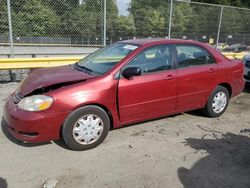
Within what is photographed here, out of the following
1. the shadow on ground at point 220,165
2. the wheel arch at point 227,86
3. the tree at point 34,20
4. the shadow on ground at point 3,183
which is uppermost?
the tree at point 34,20

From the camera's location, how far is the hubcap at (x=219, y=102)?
5695mm

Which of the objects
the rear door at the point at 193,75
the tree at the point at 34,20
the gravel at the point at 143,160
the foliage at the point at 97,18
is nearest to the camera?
the gravel at the point at 143,160

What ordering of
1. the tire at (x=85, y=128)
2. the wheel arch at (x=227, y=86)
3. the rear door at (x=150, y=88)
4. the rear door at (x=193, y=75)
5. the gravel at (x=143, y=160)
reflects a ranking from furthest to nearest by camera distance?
the wheel arch at (x=227, y=86), the rear door at (x=193, y=75), the rear door at (x=150, y=88), the tire at (x=85, y=128), the gravel at (x=143, y=160)

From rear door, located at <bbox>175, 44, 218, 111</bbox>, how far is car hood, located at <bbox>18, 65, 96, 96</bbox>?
166 centimetres

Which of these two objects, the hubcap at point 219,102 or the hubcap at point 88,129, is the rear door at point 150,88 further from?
the hubcap at point 219,102

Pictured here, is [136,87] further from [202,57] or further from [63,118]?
[202,57]

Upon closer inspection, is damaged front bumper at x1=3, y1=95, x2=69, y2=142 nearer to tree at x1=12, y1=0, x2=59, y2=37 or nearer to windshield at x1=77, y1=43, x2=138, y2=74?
windshield at x1=77, y1=43, x2=138, y2=74

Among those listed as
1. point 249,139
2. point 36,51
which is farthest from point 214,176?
point 36,51

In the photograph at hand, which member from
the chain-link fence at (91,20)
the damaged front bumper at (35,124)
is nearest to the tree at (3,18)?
the chain-link fence at (91,20)

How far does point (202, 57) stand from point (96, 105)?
2.39 m

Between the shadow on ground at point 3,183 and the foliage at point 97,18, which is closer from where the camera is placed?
the shadow on ground at point 3,183

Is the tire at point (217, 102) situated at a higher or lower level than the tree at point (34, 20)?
lower

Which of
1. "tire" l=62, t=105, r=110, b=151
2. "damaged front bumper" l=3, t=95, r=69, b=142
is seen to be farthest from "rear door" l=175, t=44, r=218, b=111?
"damaged front bumper" l=3, t=95, r=69, b=142

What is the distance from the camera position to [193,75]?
5.19 m
